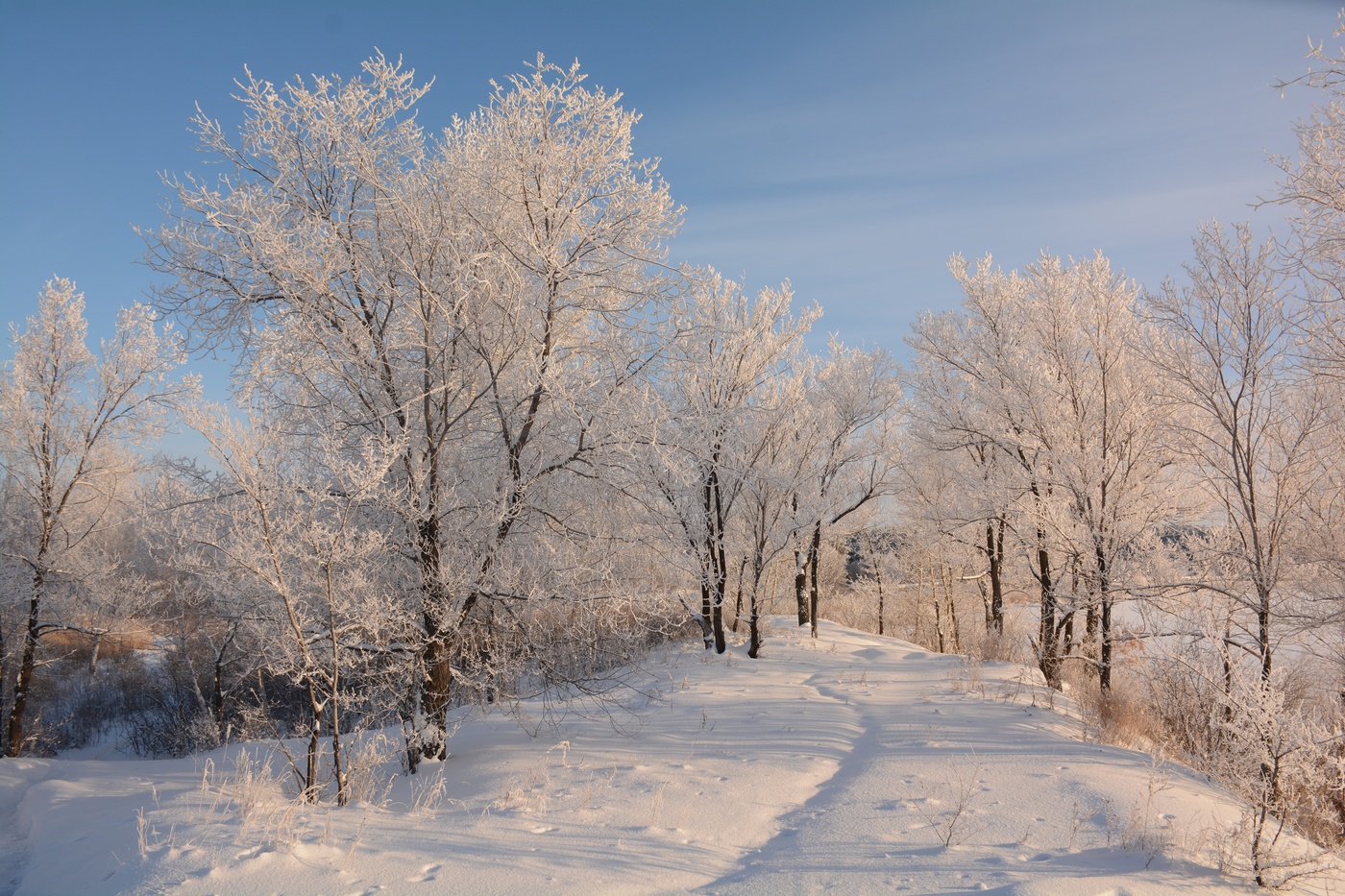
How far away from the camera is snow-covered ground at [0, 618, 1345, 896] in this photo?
4273mm

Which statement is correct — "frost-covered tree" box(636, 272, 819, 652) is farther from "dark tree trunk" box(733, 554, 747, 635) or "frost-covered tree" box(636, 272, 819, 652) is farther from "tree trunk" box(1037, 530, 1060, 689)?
"tree trunk" box(1037, 530, 1060, 689)

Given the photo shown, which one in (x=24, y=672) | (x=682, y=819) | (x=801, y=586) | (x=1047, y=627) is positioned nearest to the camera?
(x=682, y=819)

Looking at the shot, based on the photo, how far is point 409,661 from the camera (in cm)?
673

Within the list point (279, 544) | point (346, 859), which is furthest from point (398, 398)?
point (346, 859)

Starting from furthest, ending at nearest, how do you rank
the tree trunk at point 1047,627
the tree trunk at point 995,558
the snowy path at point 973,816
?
the tree trunk at point 995,558
the tree trunk at point 1047,627
the snowy path at point 973,816

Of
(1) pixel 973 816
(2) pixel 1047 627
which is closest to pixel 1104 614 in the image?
(2) pixel 1047 627

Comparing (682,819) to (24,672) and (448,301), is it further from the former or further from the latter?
(24,672)

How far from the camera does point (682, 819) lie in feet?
17.6

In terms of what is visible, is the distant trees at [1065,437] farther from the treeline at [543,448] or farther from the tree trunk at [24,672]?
the tree trunk at [24,672]

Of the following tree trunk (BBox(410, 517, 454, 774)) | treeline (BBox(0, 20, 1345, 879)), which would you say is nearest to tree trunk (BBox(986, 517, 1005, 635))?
treeline (BBox(0, 20, 1345, 879))

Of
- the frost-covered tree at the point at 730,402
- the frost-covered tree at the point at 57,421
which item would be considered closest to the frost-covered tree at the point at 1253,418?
the frost-covered tree at the point at 730,402

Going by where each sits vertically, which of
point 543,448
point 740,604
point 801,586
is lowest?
point 740,604

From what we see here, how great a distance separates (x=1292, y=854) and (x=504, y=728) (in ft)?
25.8

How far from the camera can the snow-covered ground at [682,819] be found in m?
4.27
